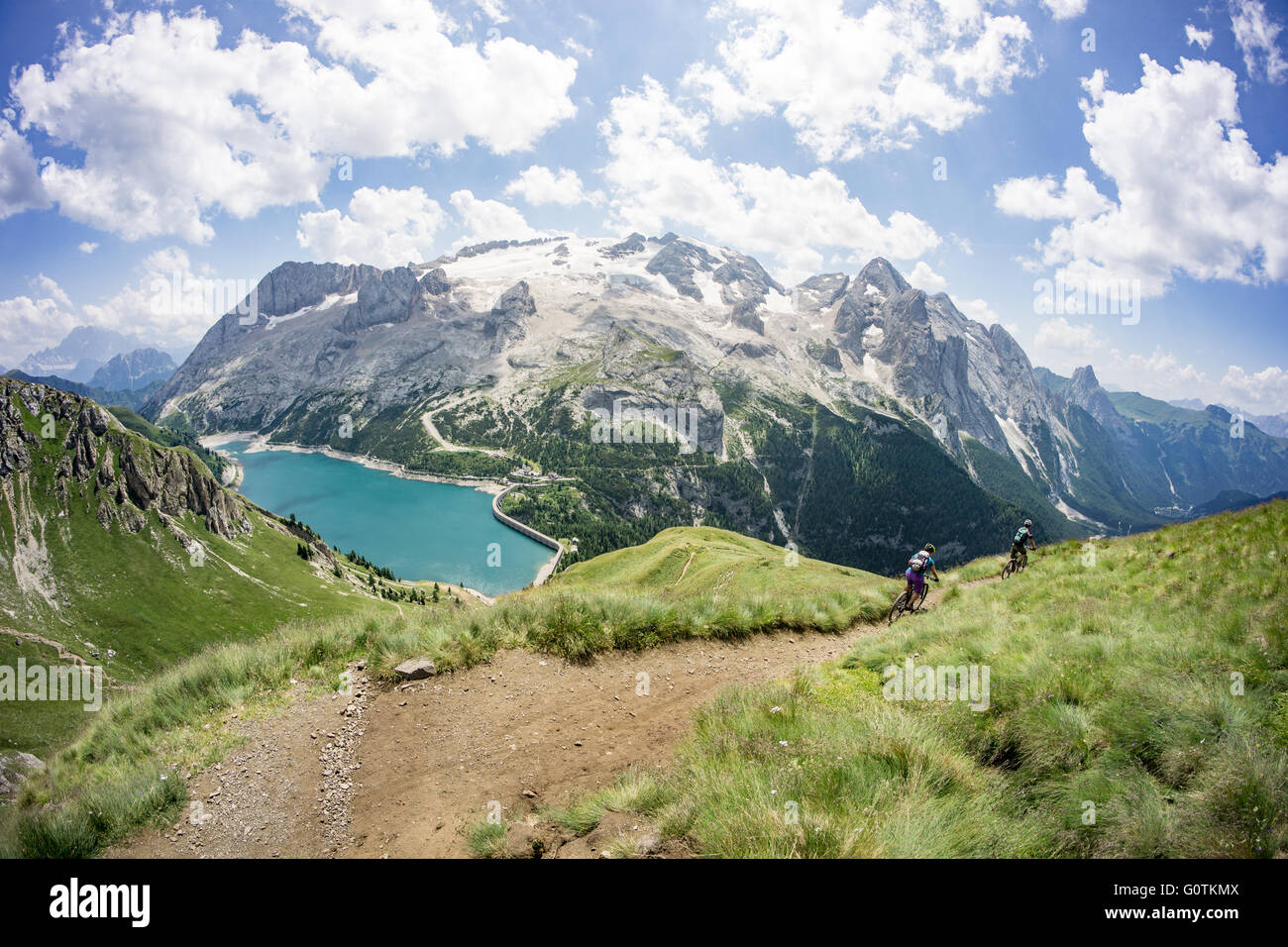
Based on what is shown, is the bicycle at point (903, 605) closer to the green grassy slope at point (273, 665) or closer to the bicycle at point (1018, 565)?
the green grassy slope at point (273, 665)

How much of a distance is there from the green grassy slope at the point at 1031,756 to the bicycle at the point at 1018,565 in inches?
448

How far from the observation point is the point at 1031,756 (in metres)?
6.62

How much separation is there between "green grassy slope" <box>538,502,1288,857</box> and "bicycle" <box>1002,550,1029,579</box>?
37.4ft

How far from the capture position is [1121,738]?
656 cm

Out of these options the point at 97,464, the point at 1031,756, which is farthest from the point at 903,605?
the point at 97,464

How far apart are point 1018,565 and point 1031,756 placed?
19773mm

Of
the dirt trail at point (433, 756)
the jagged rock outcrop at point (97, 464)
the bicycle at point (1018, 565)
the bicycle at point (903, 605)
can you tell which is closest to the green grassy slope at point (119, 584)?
the jagged rock outcrop at point (97, 464)

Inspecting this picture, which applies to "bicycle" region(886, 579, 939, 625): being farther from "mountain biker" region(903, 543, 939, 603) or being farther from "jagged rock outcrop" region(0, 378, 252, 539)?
"jagged rock outcrop" region(0, 378, 252, 539)

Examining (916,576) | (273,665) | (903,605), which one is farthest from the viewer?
(903,605)

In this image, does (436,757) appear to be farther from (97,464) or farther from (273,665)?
(97,464)

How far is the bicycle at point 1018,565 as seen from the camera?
22.4 metres
